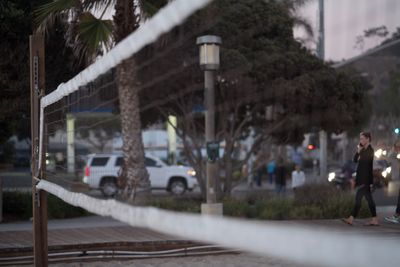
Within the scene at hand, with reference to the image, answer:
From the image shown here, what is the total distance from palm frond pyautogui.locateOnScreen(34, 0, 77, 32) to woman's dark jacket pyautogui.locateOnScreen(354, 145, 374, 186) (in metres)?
5.36

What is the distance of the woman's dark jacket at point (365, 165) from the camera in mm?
9812

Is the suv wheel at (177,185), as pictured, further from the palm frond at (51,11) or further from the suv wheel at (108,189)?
the suv wheel at (108,189)

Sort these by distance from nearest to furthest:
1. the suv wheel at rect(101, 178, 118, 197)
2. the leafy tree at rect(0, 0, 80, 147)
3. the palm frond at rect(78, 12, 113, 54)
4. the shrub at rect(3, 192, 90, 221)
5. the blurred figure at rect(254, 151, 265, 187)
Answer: the suv wheel at rect(101, 178, 118, 197)
the palm frond at rect(78, 12, 113, 54)
the leafy tree at rect(0, 0, 80, 147)
the shrub at rect(3, 192, 90, 221)
the blurred figure at rect(254, 151, 265, 187)

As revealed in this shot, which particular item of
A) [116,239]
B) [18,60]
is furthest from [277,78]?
[116,239]

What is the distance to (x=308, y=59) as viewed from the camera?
17031mm

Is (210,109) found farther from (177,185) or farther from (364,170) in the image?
(177,185)

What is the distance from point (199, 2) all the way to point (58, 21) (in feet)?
34.6

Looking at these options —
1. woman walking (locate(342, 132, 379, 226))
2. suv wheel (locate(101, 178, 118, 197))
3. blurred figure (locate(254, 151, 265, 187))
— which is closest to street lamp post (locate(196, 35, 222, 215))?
suv wheel (locate(101, 178, 118, 197))


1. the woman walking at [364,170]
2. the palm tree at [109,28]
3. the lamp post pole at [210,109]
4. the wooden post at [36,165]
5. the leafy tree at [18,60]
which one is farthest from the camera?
the leafy tree at [18,60]

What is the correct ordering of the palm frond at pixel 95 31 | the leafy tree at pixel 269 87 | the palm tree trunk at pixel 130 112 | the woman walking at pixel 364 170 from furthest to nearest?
the leafy tree at pixel 269 87
the palm frond at pixel 95 31
the woman walking at pixel 364 170
the palm tree trunk at pixel 130 112

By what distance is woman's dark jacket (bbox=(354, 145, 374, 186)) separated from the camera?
9812 mm

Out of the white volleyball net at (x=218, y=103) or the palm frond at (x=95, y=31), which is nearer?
the white volleyball net at (x=218, y=103)

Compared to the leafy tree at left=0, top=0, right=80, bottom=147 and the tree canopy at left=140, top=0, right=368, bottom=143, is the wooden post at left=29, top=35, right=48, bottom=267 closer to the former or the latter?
the leafy tree at left=0, top=0, right=80, bottom=147

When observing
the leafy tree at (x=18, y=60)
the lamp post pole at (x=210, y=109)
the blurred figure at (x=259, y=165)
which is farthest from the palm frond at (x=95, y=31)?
the blurred figure at (x=259, y=165)
